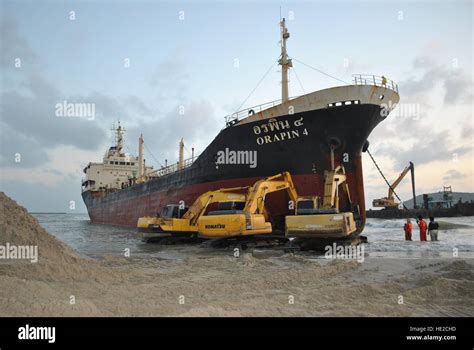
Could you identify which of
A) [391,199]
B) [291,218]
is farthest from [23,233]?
[391,199]

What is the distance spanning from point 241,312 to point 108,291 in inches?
98.4

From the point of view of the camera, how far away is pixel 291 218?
38.1ft

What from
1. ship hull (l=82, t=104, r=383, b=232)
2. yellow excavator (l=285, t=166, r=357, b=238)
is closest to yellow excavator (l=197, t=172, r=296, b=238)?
yellow excavator (l=285, t=166, r=357, b=238)

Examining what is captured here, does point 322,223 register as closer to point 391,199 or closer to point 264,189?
point 264,189

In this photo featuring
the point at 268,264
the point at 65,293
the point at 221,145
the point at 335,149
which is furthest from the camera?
the point at 221,145

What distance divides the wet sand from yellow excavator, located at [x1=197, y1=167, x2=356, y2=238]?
2.06 metres

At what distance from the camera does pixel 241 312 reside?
4441 millimetres

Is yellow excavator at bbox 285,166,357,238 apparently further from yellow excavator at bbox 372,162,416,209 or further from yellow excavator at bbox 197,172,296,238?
yellow excavator at bbox 372,162,416,209

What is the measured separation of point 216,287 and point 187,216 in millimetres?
9656

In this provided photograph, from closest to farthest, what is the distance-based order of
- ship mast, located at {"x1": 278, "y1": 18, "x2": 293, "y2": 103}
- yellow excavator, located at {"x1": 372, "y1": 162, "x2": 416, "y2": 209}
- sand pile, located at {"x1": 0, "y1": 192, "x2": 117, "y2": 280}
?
sand pile, located at {"x1": 0, "y1": 192, "x2": 117, "y2": 280} < ship mast, located at {"x1": 278, "y1": 18, "x2": 293, "y2": 103} < yellow excavator, located at {"x1": 372, "y1": 162, "x2": 416, "y2": 209}

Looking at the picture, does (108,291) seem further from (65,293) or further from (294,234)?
(294,234)

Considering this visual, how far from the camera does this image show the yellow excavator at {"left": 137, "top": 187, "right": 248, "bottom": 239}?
1485 centimetres

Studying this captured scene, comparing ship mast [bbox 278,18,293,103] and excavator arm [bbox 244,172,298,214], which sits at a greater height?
ship mast [bbox 278,18,293,103]

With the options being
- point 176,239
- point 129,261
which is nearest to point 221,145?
point 176,239
